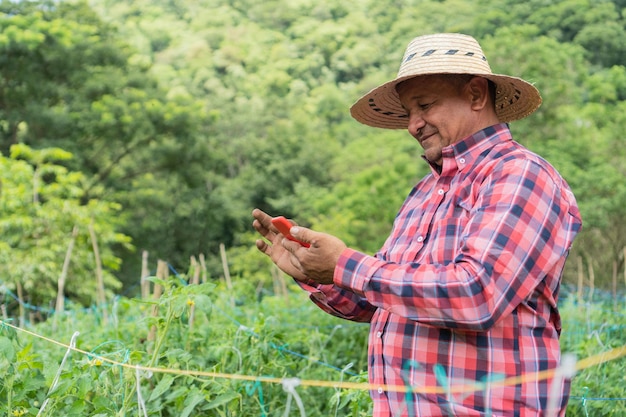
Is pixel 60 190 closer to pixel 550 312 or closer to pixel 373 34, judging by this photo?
pixel 550 312

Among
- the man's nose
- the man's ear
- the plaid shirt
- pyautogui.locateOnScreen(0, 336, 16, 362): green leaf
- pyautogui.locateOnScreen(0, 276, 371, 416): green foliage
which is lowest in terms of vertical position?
pyautogui.locateOnScreen(0, 276, 371, 416): green foliage

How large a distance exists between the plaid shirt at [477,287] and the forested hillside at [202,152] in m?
7.83

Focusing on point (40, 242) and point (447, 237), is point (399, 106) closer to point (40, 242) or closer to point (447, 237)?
point (447, 237)

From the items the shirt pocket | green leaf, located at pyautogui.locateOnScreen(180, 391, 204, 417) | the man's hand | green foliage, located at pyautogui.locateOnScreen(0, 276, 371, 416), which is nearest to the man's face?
the shirt pocket

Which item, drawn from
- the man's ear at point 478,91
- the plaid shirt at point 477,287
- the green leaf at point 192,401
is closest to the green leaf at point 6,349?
the green leaf at point 192,401

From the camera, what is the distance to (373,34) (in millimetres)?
40719

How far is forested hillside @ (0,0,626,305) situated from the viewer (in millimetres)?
11977

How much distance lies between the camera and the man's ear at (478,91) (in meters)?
1.59

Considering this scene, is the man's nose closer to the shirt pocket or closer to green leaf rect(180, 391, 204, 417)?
the shirt pocket

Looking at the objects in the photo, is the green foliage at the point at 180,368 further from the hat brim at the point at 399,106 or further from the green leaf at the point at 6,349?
the hat brim at the point at 399,106

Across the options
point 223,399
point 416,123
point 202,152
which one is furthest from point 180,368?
point 202,152

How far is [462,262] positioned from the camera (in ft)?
4.18

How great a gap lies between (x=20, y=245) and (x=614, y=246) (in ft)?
35.2

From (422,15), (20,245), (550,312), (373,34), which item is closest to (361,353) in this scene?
(550,312)
